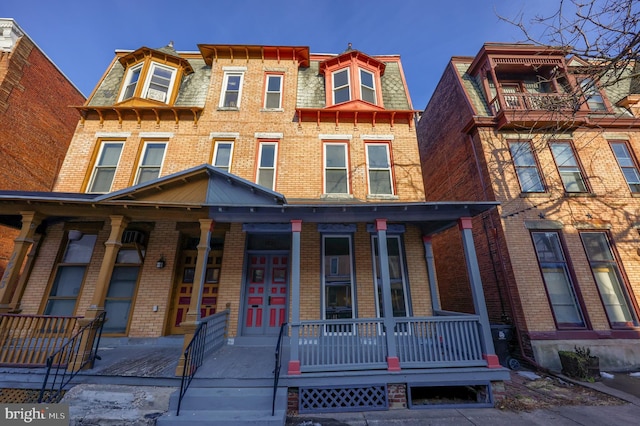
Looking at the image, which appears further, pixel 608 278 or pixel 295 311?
pixel 608 278

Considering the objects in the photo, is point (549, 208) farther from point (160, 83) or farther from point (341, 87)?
point (160, 83)

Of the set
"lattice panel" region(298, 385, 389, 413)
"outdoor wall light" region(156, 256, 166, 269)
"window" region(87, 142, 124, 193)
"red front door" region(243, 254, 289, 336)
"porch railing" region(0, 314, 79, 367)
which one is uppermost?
"window" region(87, 142, 124, 193)

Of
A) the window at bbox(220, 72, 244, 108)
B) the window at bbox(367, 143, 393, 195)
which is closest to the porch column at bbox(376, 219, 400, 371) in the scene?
the window at bbox(367, 143, 393, 195)

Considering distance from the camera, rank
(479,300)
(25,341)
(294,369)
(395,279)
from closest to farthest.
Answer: (294,369) < (25,341) < (479,300) < (395,279)

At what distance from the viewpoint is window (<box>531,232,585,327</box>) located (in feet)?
24.9

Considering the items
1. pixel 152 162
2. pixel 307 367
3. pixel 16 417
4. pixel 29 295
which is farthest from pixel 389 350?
pixel 29 295

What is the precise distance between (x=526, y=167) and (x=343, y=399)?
9.43 m

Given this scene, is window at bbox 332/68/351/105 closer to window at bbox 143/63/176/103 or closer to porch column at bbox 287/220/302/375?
porch column at bbox 287/220/302/375

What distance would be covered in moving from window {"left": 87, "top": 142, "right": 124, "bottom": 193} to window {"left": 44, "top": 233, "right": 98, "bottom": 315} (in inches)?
63.4

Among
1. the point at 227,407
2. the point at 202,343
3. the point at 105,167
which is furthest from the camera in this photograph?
the point at 105,167

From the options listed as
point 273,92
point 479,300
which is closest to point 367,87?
point 273,92

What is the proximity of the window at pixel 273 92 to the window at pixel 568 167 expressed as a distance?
10134mm

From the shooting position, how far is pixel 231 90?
9750mm

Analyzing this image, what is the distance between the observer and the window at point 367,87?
9703 millimetres
